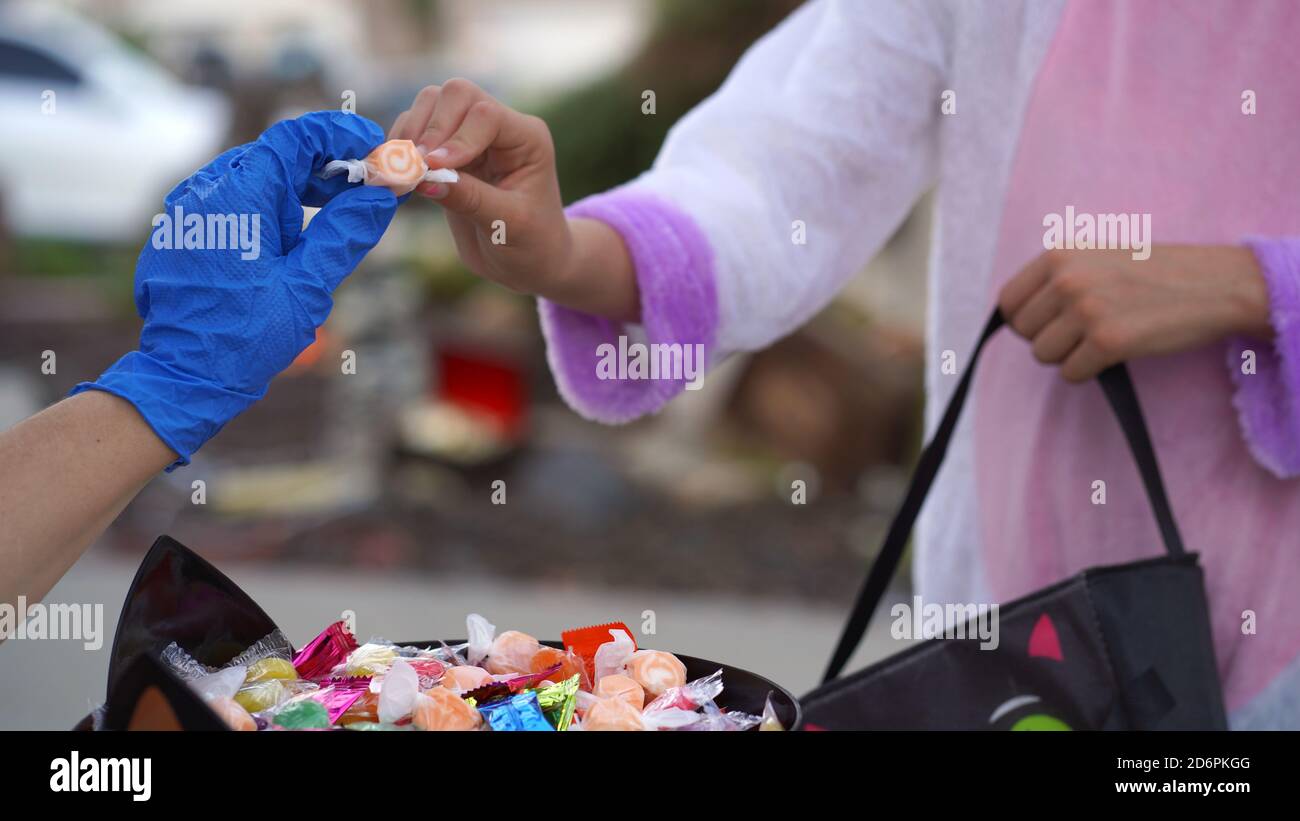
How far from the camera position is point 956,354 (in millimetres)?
1476

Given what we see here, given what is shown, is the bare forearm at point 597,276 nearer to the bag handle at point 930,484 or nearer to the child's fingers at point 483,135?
the child's fingers at point 483,135

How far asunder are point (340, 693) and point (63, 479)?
22 centimetres

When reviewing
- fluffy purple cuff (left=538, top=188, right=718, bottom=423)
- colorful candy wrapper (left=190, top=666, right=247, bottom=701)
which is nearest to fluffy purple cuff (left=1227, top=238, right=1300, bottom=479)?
fluffy purple cuff (left=538, top=188, right=718, bottom=423)

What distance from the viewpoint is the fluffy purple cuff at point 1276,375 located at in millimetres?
1175

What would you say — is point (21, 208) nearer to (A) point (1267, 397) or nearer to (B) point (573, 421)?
(B) point (573, 421)

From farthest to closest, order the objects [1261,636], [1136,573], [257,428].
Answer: [257,428]
[1261,636]
[1136,573]

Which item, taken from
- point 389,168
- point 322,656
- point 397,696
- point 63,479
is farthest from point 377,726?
point 389,168

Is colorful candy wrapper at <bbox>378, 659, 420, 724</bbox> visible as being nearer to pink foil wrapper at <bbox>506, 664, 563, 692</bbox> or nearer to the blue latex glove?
pink foil wrapper at <bbox>506, 664, 563, 692</bbox>

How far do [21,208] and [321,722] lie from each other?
29.7 feet

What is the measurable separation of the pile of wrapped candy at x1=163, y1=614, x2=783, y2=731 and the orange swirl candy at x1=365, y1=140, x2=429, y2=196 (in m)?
0.35

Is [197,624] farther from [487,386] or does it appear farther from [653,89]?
[653,89]

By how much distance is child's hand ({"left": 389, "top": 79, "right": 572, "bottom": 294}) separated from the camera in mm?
1088

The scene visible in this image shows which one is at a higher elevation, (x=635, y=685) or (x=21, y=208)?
(x=21, y=208)

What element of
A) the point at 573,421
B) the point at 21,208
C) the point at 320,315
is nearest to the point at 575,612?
the point at 573,421
